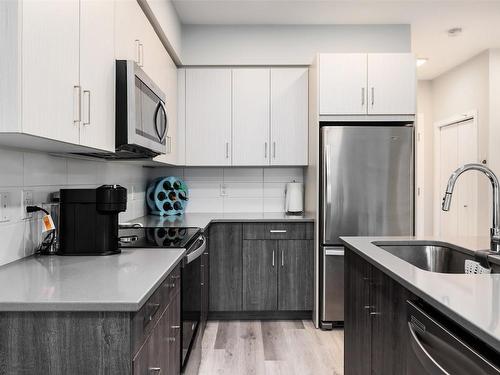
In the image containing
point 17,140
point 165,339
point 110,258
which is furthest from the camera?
point 110,258

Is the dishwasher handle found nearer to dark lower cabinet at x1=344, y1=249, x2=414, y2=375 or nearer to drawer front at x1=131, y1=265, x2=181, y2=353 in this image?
dark lower cabinet at x1=344, y1=249, x2=414, y2=375

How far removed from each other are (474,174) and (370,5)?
2381mm

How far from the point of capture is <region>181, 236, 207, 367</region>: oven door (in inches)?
79.5

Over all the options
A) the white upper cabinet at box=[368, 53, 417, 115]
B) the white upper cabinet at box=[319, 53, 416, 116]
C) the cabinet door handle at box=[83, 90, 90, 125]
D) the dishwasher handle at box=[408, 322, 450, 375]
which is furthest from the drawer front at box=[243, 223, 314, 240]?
the dishwasher handle at box=[408, 322, 450, 375]

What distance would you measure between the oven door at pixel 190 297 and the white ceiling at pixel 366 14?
6.41 feet

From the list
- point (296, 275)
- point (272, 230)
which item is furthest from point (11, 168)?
point (296, 275)

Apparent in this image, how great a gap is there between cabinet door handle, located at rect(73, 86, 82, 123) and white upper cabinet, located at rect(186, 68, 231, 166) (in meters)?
2.14

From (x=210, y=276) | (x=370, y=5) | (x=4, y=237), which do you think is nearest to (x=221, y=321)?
(x=210, y=276)

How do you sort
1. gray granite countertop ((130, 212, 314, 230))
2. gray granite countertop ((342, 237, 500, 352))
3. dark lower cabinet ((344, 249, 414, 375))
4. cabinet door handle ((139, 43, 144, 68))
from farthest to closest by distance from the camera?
gray granite countertop ((130, 212, 314, 230)) < cabinet door handle ((139, 43, 144, 68)) < dark lower cabinet ((344, 249, 414, 375)) < gray granite countertop ((342, 237, 500, 352))

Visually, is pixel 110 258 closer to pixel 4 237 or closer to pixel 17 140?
pixel 4 237

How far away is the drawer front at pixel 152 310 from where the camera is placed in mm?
1123

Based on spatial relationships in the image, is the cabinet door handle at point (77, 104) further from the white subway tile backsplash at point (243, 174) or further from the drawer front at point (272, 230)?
the white subway tile backsplash at point (243, 174)

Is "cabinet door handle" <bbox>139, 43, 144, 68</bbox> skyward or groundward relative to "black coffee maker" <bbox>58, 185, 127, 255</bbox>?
skyward

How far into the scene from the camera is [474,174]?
4.50m
